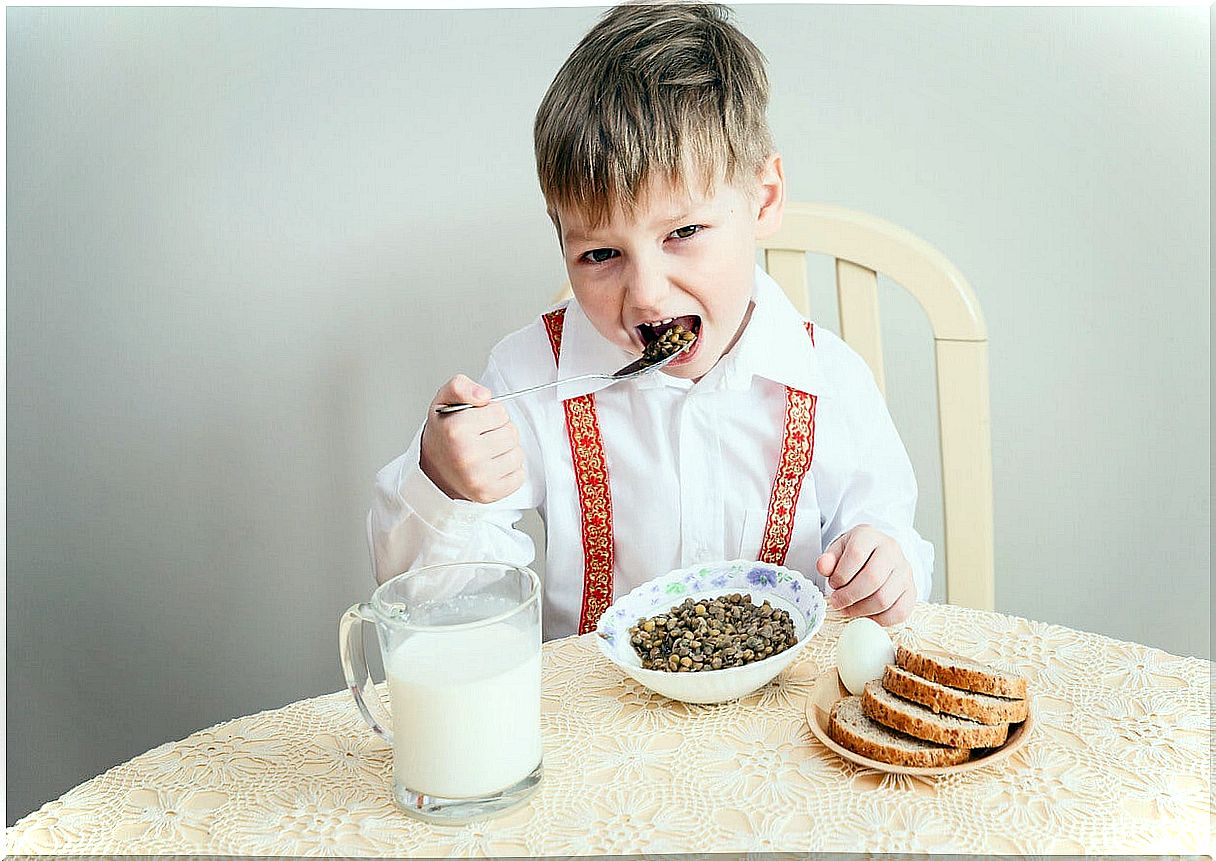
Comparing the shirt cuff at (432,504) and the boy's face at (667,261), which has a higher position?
the boy's face at (667,261)

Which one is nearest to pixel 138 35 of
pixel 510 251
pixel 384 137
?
pixel 384 137

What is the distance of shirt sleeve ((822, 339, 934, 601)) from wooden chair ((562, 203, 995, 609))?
1.4 inches

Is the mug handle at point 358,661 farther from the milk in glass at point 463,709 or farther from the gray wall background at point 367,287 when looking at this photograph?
the gray wall background at point 367,287

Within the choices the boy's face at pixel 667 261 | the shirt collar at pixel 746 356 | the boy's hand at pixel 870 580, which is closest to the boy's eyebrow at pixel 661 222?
the boy's face at pixel 667 261

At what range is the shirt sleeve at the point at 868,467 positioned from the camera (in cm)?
78

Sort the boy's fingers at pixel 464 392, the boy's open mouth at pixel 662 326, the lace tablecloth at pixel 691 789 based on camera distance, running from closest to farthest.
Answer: the lace tablecloth at pixel 691 789
the boy's fingers at pixel 464 392
the boy's open mouth at pixel 662 326

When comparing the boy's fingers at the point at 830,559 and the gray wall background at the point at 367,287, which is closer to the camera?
the boy's fingers at the point at 830,559

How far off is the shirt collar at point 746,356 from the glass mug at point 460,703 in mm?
293

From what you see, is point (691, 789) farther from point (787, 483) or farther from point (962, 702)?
point (787, 483)

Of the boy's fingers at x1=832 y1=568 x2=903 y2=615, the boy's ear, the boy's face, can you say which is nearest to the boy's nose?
the boy's face

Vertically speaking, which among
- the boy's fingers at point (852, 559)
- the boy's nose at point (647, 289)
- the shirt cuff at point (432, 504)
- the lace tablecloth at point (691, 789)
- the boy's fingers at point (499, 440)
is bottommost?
the lace tablecloth at point (691, 789)

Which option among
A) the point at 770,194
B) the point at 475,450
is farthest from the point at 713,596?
the point at 770,194

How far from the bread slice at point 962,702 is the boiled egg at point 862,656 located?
1.1 inches

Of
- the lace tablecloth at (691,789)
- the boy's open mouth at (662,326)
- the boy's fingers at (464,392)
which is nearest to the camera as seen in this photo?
the lace tablecloth at (691,789)
